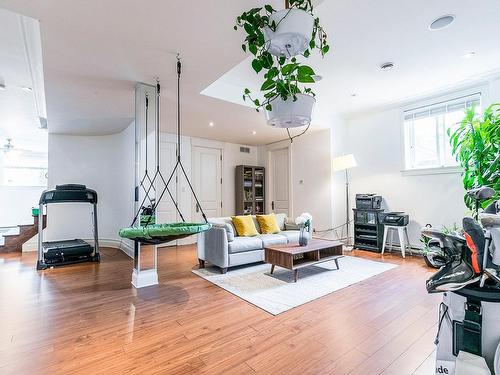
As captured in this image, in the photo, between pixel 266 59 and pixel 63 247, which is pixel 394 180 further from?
pixel 63 247

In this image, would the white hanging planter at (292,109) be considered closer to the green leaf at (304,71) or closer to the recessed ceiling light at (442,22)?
the green leaf at (304,71)

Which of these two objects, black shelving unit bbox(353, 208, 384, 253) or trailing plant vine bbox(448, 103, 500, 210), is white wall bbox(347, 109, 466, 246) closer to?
black shelving unit bbox(353, 208, 384, 253)

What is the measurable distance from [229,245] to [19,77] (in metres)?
3.71

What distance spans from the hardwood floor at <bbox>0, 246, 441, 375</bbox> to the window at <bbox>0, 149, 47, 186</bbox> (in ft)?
19.4

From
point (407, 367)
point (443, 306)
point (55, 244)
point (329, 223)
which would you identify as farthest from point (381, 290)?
point (55, 244)

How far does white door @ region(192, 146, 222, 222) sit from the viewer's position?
20.7 feet

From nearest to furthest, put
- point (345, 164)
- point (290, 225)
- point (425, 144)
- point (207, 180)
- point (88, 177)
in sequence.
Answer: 1. point (425, 144)
2. point (290, 225)
3. point (345, 164)
4. point (88, 177)
5. point (207, 180)

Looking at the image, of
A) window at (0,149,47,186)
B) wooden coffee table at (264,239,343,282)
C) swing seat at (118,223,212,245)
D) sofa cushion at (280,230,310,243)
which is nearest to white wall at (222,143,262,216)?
sofa cushion at (280,230,310,243)

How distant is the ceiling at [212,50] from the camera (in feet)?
6.92

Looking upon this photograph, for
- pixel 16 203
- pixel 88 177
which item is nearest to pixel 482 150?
pixel 88 177

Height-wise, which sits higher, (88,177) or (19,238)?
(88,177)

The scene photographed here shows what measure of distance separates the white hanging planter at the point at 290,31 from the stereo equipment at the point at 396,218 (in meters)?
4.16

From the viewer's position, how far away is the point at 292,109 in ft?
5.40

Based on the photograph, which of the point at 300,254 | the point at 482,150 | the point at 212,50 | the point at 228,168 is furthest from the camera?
the point at 228,168
